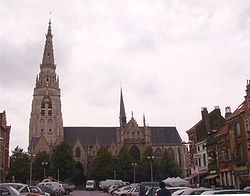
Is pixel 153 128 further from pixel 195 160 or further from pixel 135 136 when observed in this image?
pixel 195 160

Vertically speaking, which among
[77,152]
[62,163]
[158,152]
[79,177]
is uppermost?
[77,152]

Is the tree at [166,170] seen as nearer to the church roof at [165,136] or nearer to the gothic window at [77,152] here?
the church roof at [165,136]

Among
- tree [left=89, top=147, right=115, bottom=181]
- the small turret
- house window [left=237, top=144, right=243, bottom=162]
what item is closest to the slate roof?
the small turret

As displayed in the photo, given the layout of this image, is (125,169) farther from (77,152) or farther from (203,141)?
(203,141)

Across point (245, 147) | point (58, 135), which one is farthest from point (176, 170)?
point (245, 147)

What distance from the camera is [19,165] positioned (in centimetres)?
6931

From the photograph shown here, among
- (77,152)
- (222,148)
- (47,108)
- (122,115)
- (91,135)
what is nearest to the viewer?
(222,148)

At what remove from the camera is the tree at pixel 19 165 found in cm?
6881

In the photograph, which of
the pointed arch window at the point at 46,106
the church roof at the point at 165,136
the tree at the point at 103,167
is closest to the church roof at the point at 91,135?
the pointed arch window at the point at 46,106

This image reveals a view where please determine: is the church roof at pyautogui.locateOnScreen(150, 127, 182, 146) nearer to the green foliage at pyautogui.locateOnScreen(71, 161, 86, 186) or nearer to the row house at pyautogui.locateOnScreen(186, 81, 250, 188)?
the green foliage at pyautogui.locateOnScreen(71, 161, 86, 186)

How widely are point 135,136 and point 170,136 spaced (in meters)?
12.9

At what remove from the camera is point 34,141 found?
9412 cm

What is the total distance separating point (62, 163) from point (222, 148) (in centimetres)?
4145

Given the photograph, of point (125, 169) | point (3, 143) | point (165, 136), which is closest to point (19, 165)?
point (125, 169)
